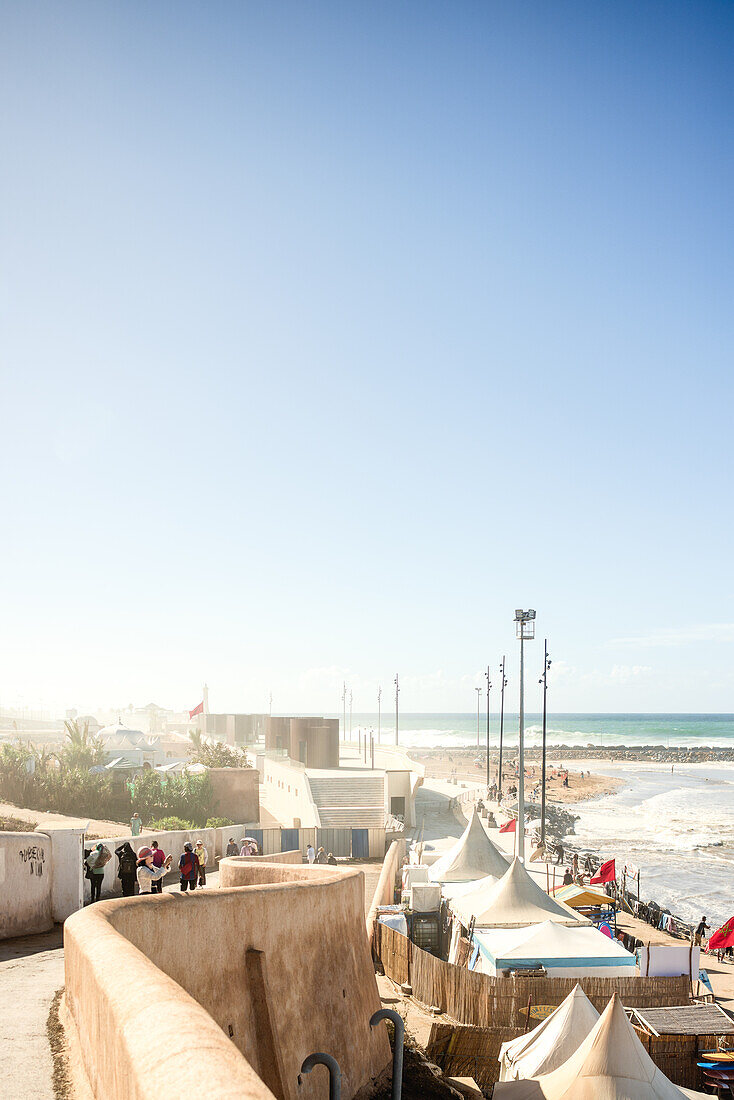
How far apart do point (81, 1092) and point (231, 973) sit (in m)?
3.55

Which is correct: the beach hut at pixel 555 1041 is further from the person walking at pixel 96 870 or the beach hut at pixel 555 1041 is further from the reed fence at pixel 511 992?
the person walking at pixel 96 870

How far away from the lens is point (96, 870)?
14977 mm

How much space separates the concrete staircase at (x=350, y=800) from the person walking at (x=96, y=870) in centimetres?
2166

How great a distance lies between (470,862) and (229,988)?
14515 millimetres

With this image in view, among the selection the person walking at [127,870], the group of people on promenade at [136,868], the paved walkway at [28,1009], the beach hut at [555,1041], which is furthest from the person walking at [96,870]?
the beach hut at [555,1041]

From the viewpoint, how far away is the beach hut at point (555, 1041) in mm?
11703

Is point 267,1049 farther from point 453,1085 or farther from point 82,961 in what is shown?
point 453,1085

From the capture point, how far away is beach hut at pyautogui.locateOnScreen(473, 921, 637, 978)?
15.5 meters

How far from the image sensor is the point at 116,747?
54.2 m

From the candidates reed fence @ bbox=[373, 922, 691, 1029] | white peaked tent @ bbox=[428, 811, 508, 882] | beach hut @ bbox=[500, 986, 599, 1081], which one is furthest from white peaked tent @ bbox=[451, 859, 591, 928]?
beach hut @ bbox=[500, 986, 599, 1081]

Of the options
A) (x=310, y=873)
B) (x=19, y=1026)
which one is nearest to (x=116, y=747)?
(x=310, y=873)

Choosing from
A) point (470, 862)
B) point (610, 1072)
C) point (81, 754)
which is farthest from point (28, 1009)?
point (81, 754)

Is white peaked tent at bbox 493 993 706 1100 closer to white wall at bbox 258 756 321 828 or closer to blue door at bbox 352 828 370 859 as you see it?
blue door at bbox 352 828 370 859

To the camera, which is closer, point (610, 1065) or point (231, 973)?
point (231, 973)
